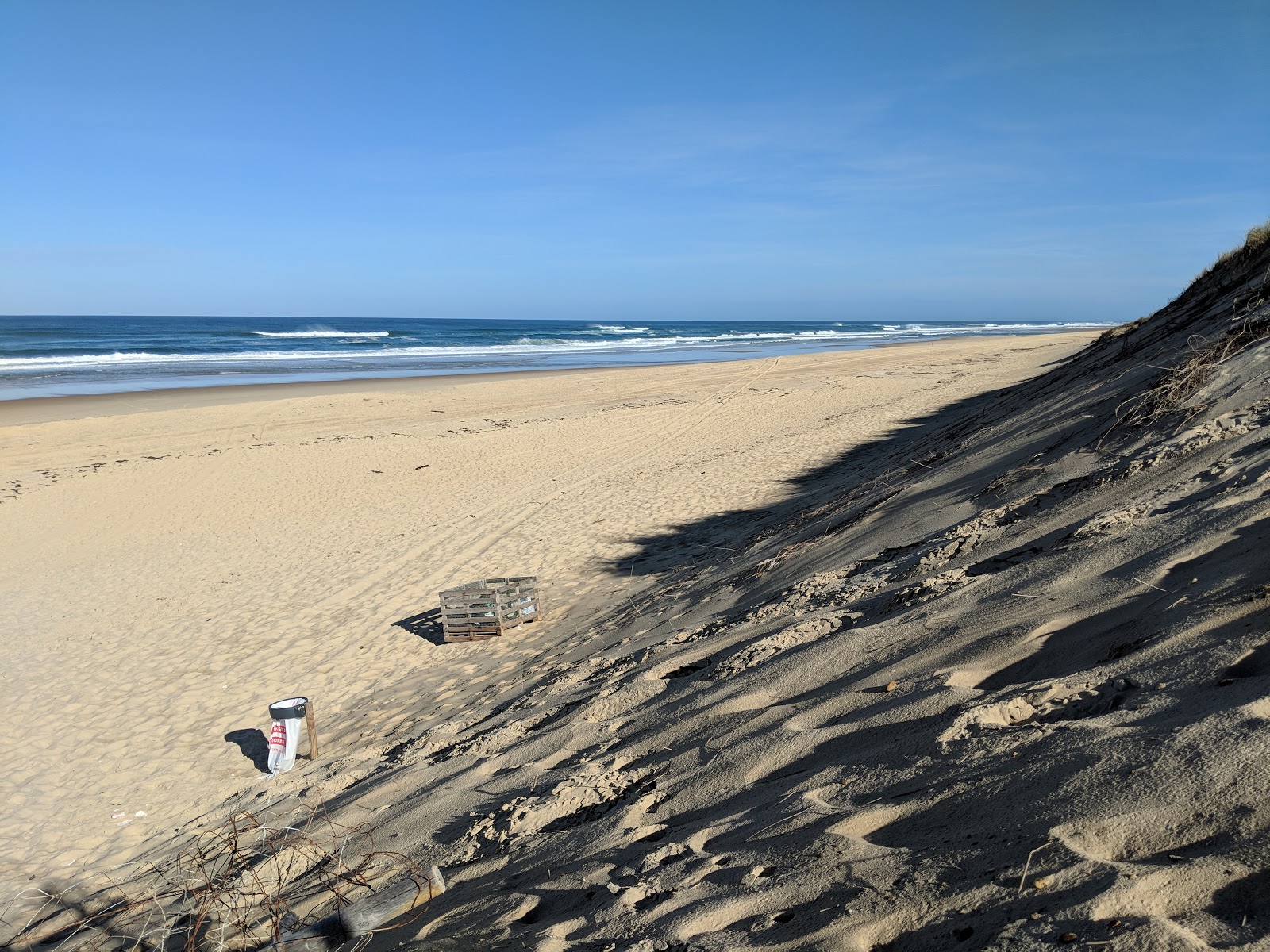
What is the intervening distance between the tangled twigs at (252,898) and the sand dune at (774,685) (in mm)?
186

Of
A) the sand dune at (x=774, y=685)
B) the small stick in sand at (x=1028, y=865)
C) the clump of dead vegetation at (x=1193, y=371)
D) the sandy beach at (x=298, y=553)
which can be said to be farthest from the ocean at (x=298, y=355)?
the small stick in sand at (x=1028, y=865)

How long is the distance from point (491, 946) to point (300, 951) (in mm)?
660

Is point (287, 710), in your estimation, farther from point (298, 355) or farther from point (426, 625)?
point (298, 355)

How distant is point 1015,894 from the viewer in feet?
6.25

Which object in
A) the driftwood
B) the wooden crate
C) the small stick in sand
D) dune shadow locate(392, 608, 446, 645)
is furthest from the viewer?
dune shadow locate(392, 608, 446, 645)

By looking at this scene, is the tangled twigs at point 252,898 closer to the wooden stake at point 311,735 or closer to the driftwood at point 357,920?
the driftwood at point 357,920

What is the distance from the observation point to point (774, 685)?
11.4 feet

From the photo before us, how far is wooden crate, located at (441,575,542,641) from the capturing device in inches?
287

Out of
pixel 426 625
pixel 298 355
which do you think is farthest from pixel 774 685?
pixel 298 355

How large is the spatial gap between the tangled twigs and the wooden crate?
3012 millimetres

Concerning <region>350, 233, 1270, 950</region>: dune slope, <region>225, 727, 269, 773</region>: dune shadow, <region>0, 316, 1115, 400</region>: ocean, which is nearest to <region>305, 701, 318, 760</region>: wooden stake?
<region>225, 727, 269, 773</region>: dune shadow

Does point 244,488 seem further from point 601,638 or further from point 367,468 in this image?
point 601,638

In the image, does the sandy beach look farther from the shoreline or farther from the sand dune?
the shoreline

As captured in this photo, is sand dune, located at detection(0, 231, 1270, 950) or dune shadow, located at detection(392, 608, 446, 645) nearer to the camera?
sand dune, located at detection(0, 231, 1270, 950)
